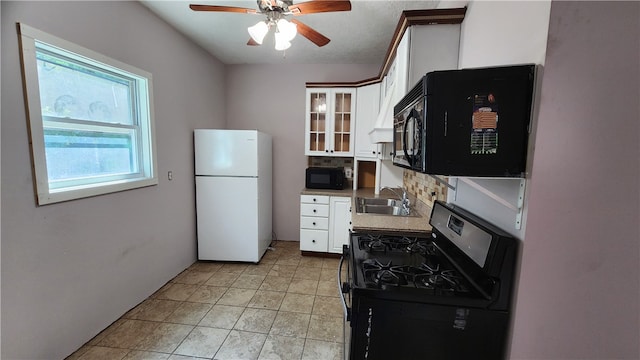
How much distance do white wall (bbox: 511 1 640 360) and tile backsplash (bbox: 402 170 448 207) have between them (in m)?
0.94

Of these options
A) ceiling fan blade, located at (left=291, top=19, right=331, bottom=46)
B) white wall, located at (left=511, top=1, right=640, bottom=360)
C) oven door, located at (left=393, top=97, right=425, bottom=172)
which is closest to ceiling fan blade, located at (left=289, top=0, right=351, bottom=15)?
ceiling fan blade, located at (left=291, top=19, right=331, bottom=46)

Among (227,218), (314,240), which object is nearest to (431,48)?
(314,240)

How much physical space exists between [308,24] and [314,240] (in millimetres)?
2393

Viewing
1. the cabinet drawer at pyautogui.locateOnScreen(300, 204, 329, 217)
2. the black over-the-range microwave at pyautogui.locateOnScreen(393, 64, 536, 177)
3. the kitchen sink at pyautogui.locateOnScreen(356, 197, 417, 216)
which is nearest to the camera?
the black over-the-range microwave at pyautogui.locateOnScreen(393, 64, 536, 177)

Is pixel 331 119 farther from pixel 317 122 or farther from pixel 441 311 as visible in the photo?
pixel 441 311

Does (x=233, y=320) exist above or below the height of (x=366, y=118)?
below

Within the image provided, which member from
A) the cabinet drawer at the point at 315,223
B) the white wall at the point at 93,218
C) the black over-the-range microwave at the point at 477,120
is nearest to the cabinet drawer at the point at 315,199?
the cabinet drawer at the point at 315,223

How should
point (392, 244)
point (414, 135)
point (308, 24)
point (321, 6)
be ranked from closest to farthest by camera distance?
1. point (414, 135)
2. point (392, 244)
3. point (321, 6)
4. point (308, 24)

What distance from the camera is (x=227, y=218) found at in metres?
3.05

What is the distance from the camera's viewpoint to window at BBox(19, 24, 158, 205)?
147cm

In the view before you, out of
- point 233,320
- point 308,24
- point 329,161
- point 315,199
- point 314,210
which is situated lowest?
point 233,320

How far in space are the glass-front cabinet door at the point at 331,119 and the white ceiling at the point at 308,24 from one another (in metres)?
0.47

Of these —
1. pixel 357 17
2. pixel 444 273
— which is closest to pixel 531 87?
pixel 444 273

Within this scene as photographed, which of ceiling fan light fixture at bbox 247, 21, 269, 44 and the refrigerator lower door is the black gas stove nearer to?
ceiling fan light fixture at bbox 247, 21, 269, 44
